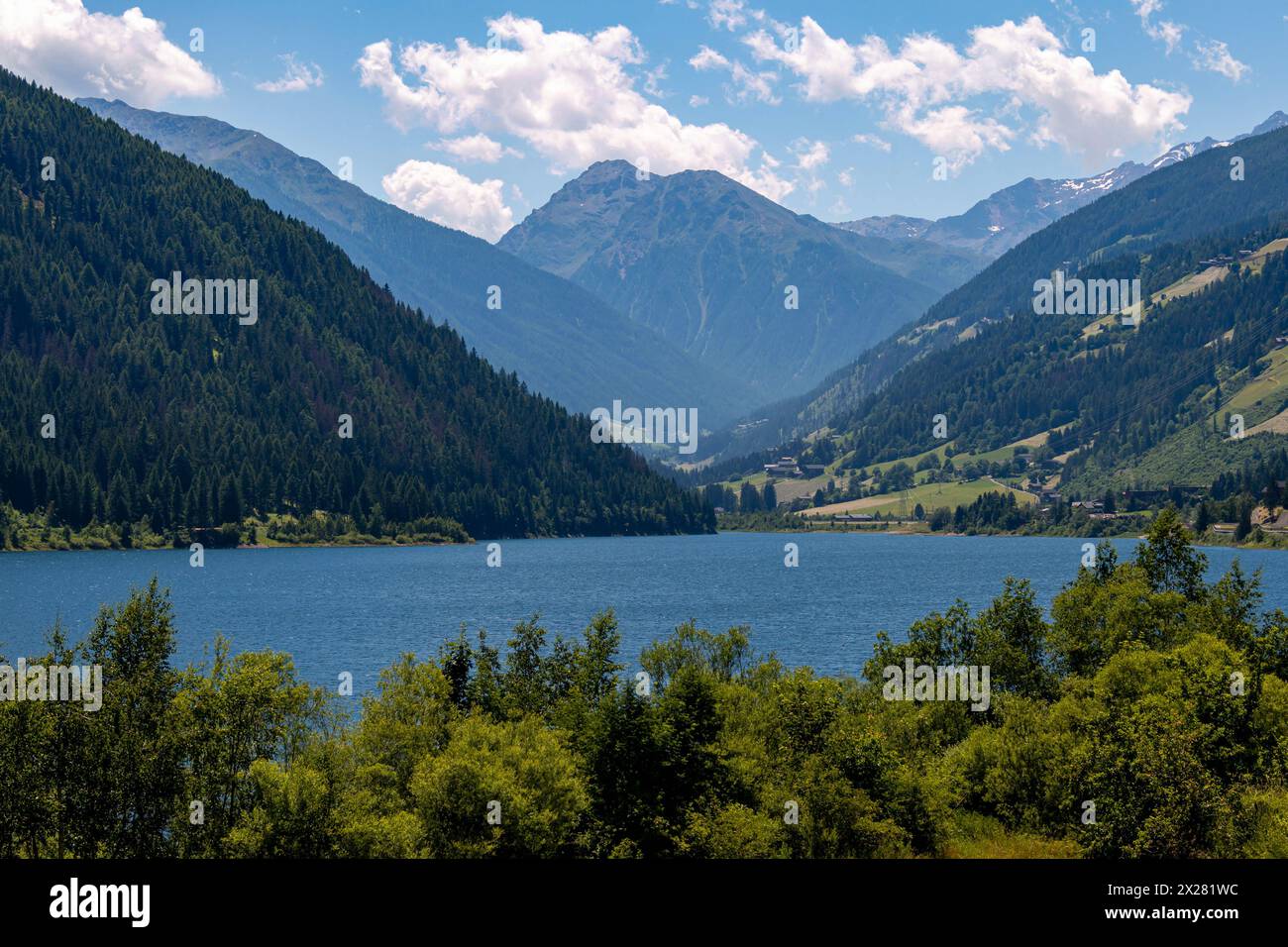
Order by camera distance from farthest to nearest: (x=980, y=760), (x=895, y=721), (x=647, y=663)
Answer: (x=647, y=663) < (x=895, y=721) < (x=980, y=760)

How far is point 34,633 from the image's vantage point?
14075cm

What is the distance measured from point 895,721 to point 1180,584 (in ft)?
168

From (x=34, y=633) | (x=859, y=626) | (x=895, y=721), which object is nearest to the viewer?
(x=895, y=721)

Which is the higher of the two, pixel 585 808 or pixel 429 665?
pixel 429 665

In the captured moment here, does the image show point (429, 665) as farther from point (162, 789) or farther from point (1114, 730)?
point (1114, 730)

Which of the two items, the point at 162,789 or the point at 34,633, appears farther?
the point at 34,633

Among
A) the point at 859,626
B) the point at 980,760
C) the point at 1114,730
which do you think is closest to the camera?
the point at 1114,730

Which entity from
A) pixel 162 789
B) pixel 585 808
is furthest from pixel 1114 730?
pixel 162 789

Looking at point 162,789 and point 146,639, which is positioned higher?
point 146,639

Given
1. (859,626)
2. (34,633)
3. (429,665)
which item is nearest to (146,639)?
(429,665)

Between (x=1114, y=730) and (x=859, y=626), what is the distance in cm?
9438
